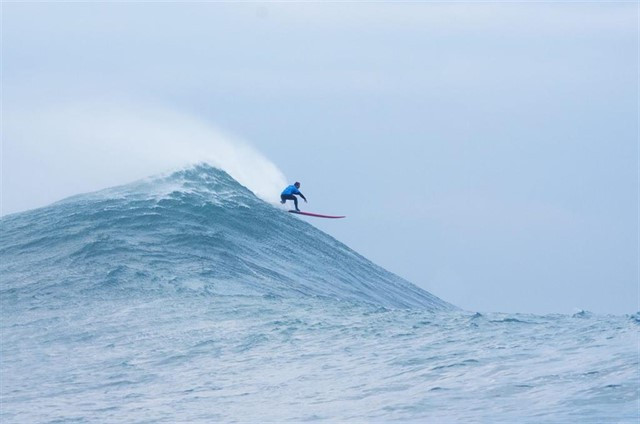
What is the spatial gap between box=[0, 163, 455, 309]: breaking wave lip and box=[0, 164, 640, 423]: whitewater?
5 cm

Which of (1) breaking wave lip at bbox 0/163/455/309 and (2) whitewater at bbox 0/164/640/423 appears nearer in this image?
(2) whitewater at bbox 0/164/640/423

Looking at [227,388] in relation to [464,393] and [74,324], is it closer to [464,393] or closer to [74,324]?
[464,393]

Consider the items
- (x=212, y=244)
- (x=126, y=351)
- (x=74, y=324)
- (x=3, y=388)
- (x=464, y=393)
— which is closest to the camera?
(x=464, y=393)

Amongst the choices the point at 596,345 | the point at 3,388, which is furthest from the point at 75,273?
the point at 596,345

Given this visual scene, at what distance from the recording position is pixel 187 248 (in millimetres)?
16562

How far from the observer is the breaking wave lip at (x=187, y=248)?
50.6 feet

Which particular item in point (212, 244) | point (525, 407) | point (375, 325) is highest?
point (212, 244)

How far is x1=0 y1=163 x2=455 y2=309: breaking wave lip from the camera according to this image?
1542cm

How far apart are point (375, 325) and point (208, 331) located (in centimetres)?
218

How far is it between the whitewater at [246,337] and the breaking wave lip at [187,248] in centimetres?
5

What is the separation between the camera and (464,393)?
30.9 ft

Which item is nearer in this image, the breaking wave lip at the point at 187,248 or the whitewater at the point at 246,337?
the whitewater at the point at 246,337

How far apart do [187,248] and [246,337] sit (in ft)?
15.0

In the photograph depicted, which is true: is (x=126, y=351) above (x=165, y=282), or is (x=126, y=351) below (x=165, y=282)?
below
